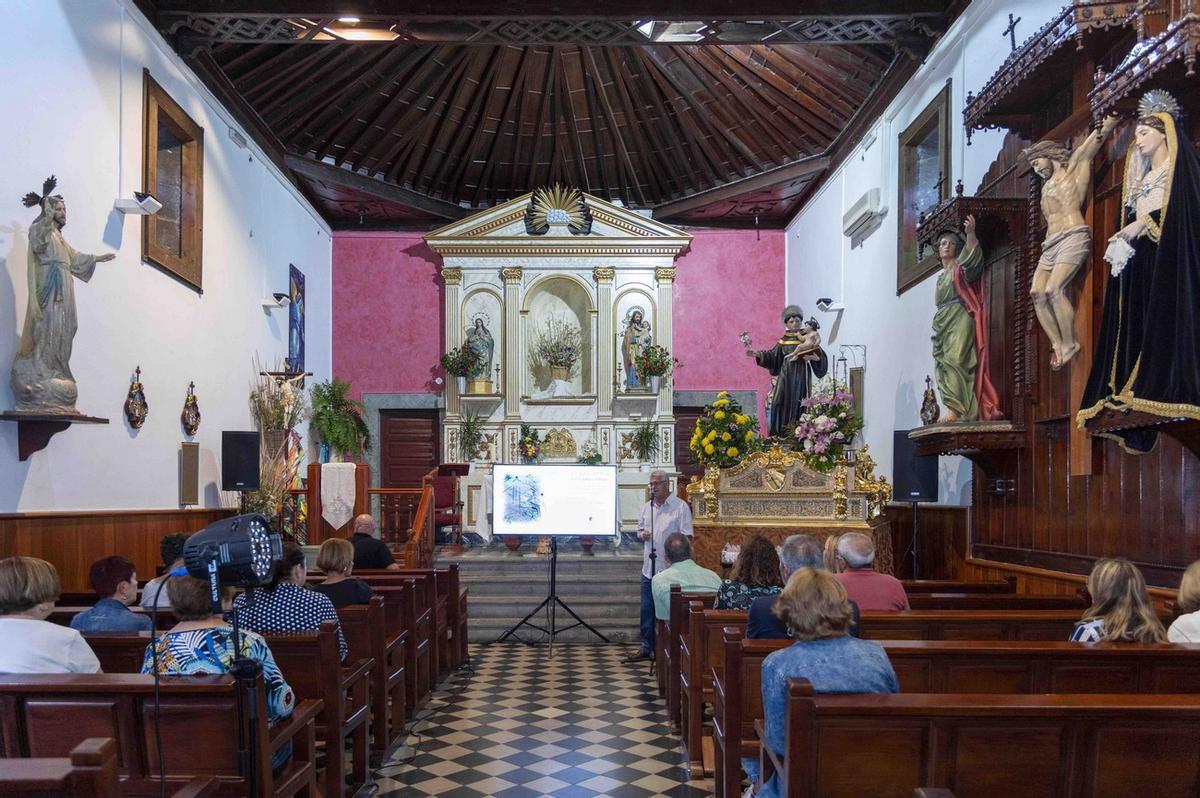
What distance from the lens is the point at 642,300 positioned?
582 inches

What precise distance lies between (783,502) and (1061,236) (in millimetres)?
3490

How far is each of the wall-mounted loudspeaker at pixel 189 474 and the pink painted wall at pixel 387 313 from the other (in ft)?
19.4

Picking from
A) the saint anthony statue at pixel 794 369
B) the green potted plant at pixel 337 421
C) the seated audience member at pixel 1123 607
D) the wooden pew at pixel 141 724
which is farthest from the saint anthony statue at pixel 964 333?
the green potted plant at pixel 337 421

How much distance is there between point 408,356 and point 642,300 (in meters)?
3.70

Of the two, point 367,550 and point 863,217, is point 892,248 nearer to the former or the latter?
point 863,217

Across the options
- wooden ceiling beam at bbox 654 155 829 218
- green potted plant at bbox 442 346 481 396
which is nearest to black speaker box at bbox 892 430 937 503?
wooden ceiling beam at bbox 654 155 829 218

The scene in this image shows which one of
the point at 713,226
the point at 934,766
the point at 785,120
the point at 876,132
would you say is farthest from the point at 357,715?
the point at 713,226

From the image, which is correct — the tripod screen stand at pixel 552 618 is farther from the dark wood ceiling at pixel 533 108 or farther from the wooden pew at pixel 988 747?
the wooden pew at pixel 988 747

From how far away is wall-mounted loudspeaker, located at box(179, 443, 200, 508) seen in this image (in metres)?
9.00

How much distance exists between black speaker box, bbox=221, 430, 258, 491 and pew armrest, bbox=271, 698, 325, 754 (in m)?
5.90

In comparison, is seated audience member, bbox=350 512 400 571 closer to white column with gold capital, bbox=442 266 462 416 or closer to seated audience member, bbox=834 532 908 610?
seated audience member, bbox=834 532 908 610

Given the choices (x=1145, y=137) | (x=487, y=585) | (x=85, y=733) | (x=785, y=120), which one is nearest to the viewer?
(x=85, y=733)

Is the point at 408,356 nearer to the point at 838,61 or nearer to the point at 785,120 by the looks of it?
the point at 785,120

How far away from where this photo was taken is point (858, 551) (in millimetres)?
4910
